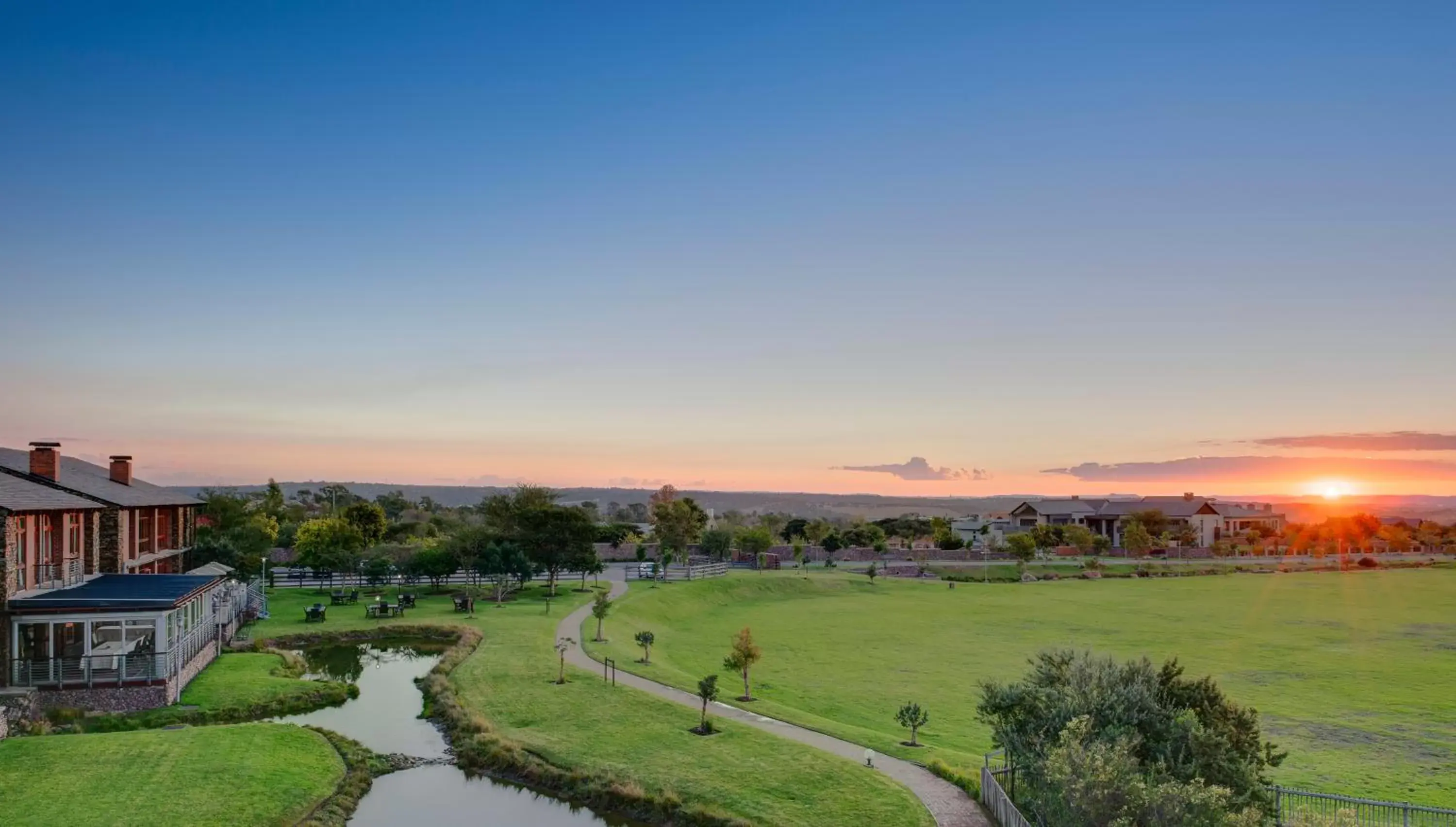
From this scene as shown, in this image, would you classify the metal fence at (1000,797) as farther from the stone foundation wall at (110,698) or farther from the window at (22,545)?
the window at (22,545)

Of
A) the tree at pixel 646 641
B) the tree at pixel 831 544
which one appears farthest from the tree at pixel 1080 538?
the tree at pixel 646 641

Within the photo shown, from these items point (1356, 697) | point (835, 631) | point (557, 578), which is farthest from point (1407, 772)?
point (557, 578)

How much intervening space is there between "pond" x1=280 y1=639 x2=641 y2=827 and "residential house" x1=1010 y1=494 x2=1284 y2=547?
349 feet

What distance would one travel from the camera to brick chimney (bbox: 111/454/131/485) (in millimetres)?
42406

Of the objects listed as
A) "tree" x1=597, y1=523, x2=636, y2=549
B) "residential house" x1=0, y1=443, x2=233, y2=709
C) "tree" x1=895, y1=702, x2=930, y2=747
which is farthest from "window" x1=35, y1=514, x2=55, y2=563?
"tree" x1=597, y1=523, x2=636, y2=549

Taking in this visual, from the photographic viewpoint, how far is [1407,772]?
2306cm

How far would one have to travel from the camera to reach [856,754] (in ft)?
72.0

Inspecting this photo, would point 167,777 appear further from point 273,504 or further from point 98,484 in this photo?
point 273,504

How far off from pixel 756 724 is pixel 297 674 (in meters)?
17.4

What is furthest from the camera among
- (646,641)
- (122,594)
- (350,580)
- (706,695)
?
(350,580)

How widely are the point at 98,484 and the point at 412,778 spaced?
948 inches

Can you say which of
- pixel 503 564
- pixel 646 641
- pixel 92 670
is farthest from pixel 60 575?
pixel 503 564

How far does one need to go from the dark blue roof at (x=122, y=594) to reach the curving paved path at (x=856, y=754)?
41.5 feet

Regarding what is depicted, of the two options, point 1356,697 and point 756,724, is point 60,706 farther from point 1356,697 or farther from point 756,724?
point 1356,697
